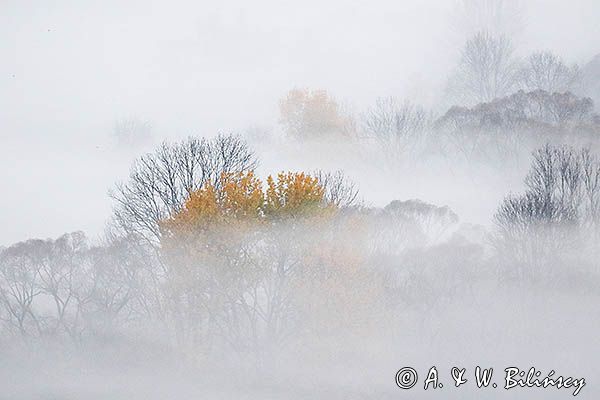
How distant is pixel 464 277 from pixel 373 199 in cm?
1088

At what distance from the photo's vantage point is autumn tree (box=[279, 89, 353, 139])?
61156 mm

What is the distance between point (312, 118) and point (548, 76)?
20.3 metres

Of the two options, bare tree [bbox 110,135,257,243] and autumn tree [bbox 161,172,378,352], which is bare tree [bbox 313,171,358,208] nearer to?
autumn tree [bbox 161,172,378,352]

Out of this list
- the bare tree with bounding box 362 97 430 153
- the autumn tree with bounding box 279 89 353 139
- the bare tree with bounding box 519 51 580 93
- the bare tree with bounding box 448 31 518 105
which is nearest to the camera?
the autumn tree with bounding box 279 89 353 139

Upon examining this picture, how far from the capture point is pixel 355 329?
38.7 m

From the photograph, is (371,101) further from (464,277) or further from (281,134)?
(464,277)

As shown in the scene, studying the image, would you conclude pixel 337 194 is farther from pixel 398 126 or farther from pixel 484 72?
pixel 484 72

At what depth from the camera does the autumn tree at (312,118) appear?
201 feet

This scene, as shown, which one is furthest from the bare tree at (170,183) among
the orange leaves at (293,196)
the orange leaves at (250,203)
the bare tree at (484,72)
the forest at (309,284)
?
the bare tree at (484,72)

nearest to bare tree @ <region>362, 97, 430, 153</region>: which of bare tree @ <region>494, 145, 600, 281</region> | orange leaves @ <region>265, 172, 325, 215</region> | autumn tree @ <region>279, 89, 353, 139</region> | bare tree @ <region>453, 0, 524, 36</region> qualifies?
autumn tree @ <region>279, 89, 353, 139</region>

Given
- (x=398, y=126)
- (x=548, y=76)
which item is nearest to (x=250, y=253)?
(x=398, y=126)

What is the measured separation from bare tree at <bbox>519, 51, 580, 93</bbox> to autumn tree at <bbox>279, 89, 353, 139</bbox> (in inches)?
588

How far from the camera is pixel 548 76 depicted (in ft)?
222

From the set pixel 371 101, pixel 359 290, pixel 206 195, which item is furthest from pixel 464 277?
pixel 371 101
